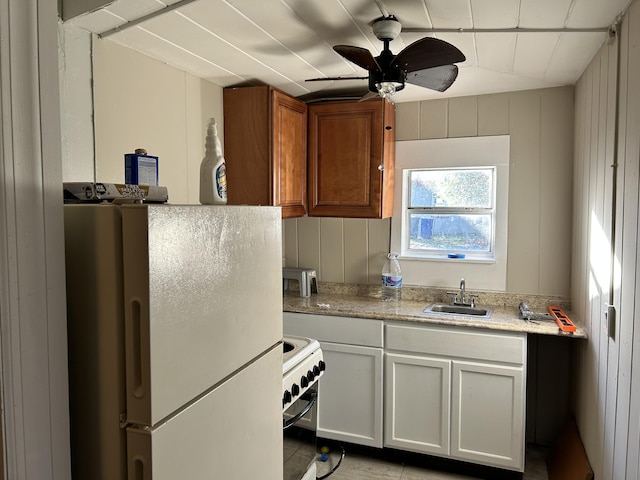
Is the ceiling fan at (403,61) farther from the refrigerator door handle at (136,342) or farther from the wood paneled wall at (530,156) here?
the refrigerator door handle at (136,342)

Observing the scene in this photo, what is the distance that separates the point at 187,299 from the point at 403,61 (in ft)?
4.27

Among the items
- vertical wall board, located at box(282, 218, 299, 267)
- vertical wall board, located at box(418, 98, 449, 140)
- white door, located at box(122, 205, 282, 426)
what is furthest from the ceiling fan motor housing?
vertical wall board, located at box(282, 218, 299, 267)

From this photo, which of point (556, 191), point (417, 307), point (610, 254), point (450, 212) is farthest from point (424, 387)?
point (556, 191)

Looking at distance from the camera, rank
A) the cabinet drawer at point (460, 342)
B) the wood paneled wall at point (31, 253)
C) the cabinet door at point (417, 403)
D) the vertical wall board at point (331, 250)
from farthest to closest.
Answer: the vertical wall board at point (331, 250) < the cabinet door at point (417, 403) < the cabinet drawer at point (460, 342) < the wood paneled wall at point (31, 253)

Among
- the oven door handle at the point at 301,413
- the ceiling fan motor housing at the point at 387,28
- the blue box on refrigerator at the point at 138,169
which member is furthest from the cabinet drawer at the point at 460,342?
the blue box on refrigerator at the point at 138,169

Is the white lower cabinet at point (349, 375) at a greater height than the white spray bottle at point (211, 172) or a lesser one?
lesser

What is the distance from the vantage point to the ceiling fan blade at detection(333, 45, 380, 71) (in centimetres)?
179

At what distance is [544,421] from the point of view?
297cm

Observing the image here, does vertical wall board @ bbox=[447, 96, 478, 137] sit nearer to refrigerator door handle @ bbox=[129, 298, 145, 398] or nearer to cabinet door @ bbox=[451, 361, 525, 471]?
cabinet door @ bbox=[451, 361, 525, 471]

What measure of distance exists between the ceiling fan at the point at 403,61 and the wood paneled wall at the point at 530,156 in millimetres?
1018

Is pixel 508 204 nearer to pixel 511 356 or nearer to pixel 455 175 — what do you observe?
pixel 455 175

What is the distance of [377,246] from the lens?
334 cm

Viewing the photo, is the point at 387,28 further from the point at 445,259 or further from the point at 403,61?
the point at 445,259

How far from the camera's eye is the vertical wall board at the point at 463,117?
3.04 meters
